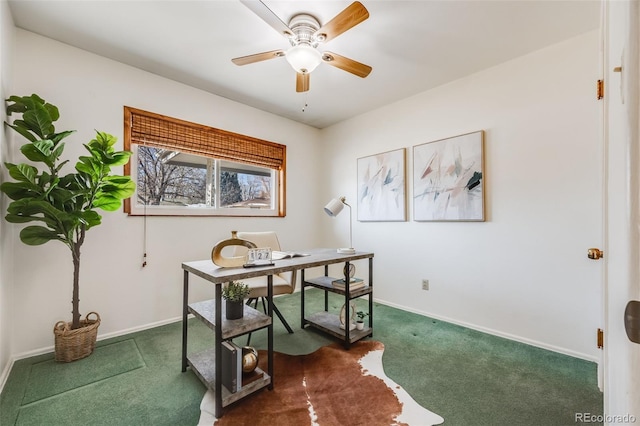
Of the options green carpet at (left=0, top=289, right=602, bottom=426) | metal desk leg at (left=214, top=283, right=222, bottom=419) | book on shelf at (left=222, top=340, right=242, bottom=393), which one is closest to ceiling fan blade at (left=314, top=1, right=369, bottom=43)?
metal desk leg at (left=214, top=283, right=222, bottom=419)

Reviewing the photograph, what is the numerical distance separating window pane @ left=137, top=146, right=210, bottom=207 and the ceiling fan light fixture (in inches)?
70.2

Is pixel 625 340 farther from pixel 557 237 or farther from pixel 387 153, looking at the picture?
pixel 387 153

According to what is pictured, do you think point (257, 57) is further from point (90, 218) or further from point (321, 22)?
point (90, 218)

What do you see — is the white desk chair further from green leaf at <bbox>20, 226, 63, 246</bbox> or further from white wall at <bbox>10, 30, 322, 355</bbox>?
green leaf at <bbox>20, 226, 63, 246</bbox>

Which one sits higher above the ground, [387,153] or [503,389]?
[387,153]

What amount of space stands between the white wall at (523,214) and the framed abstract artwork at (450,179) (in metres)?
0.08

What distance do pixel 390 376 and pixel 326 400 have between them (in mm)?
494

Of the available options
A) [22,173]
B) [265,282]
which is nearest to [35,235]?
[22,173]

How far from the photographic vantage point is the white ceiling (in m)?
1.82

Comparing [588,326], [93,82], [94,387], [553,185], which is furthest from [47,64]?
[588,326]

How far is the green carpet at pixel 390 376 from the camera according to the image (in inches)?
57.3

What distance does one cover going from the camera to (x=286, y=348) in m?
2.20

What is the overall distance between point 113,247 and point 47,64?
1.54 metres

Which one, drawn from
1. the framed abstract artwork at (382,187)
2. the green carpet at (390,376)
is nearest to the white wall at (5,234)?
the green carpet at (390,376)
